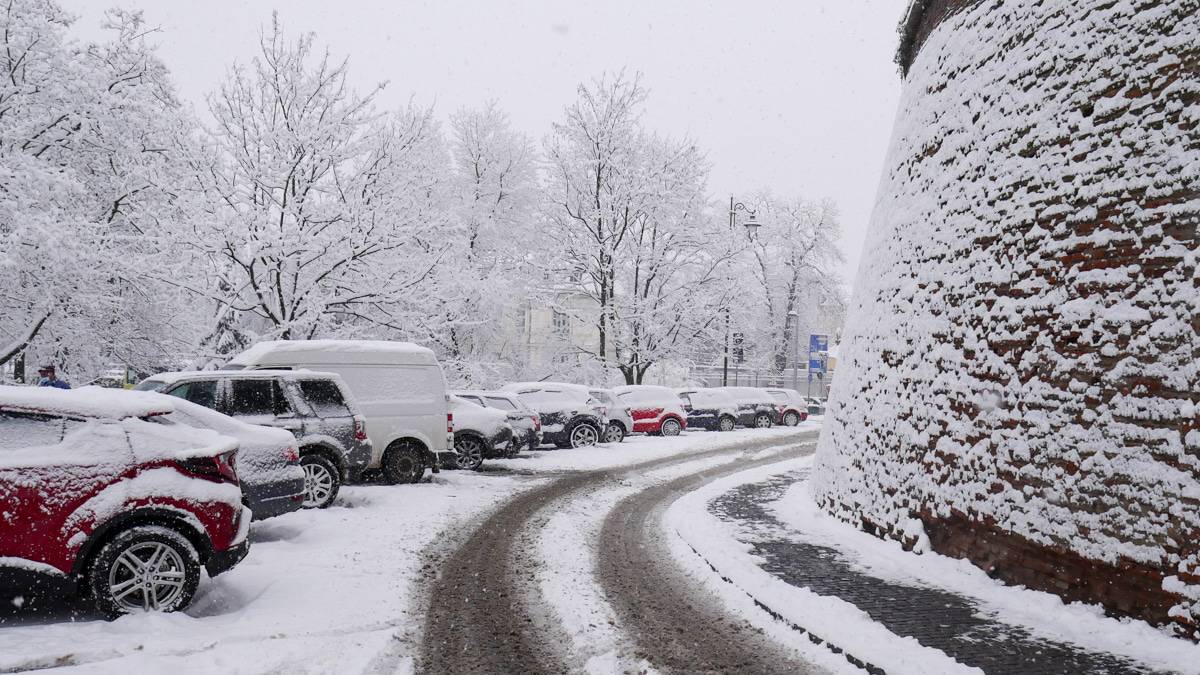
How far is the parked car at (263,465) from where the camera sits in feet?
24.9

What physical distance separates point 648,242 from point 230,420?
2459 cm

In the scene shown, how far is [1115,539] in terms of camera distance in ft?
18.1

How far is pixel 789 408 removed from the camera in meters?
29.9

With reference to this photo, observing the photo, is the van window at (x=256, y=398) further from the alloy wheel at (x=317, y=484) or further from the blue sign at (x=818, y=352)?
the blue sign at (x=818, y=352)

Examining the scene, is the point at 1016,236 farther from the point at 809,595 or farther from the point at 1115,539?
the point at 809,595

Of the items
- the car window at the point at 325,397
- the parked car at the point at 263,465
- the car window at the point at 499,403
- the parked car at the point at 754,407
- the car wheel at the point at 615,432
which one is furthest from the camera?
the parked car at the point at 754,407

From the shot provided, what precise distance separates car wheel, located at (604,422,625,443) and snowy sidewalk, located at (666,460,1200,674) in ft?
38.8

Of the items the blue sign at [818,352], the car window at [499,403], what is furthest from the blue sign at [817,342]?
the car window at [499,403]

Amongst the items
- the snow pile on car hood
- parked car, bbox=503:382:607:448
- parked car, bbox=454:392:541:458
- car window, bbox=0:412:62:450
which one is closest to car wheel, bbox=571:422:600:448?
parked car, bbox=503:382:607:448

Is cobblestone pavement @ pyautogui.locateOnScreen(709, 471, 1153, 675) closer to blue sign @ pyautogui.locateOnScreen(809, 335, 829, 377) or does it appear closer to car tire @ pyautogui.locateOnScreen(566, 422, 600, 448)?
car tire @ pyautogui.locateOnScreen(566, 422, 600, 448)

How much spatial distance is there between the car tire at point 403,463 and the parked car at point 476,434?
2264 mm

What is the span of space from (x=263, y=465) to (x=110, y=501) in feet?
7.88

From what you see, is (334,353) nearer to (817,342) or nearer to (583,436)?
(583,436)

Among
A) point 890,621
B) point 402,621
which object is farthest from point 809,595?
point 402,621
